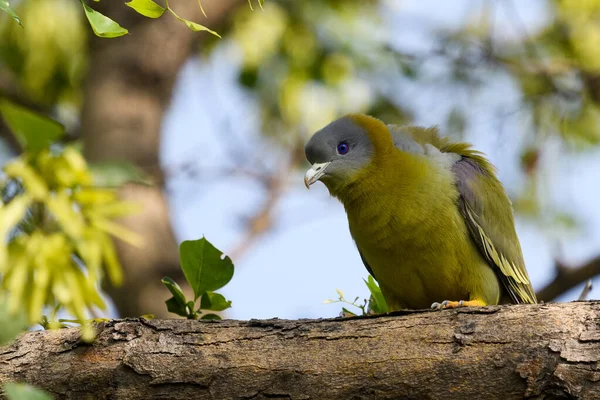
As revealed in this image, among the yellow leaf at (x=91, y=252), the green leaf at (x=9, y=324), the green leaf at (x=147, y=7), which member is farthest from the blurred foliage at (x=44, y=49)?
the green leaf at (x=9, y=324)

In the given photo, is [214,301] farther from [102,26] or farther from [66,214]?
[102,26]

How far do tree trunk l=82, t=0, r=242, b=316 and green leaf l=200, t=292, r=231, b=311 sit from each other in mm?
2907

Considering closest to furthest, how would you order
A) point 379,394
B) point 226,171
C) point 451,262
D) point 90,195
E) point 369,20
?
point 379,394 → point 451,262 → point 90,195 → point 226,171 → point 369,20

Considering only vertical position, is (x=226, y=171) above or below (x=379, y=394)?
above

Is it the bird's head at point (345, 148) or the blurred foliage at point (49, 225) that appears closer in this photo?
the blurred foliage at point (49, 225)

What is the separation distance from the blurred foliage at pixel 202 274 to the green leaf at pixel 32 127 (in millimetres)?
1011

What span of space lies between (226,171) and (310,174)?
11.9ft

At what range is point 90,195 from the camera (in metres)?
4.10

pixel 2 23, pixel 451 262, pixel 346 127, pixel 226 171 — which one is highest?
pixel 2 23

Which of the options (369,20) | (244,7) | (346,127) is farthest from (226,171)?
(346,127)

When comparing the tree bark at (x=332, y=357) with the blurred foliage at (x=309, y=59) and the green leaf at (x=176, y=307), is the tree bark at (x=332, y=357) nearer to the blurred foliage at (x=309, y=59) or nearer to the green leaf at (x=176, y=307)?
the green leaf at (x=176, y=307)

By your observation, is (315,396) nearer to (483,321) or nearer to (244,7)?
(483,321)

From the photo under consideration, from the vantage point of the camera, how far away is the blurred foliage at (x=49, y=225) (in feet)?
12.0

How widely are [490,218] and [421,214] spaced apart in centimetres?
49
